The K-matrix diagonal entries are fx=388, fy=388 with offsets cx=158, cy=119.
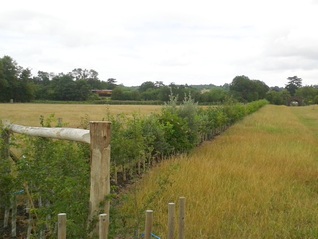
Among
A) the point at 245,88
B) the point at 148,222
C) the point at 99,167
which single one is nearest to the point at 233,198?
the point at 148,222

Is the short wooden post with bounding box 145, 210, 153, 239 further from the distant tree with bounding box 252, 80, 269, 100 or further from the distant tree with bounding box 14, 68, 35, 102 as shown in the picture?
the distant tree with bounding box 252, 80, 269, 100

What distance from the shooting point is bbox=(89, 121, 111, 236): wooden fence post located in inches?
127

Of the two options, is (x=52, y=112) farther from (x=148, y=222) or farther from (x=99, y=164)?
(x=148, y=222)

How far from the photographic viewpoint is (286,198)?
7.03 meters

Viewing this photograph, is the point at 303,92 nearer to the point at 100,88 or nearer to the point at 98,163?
the point at 100,88

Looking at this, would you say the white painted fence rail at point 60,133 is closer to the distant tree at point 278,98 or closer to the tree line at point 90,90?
the tree line at point 90,90

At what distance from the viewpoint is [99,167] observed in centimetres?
325

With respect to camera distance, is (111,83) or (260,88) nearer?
(260,88)

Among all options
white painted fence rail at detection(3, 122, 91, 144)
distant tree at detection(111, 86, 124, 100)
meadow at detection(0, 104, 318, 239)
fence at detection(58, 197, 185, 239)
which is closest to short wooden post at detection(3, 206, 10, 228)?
white painted fence rail at detection(3, 122, 91, 144)

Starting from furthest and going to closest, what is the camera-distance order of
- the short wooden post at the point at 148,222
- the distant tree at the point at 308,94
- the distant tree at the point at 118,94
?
the distant tree at the point at 308,94 → the distant tree at the point at 118,94 → the short wooden post at the point at 148,222

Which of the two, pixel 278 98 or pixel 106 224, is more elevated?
pixel 278 98

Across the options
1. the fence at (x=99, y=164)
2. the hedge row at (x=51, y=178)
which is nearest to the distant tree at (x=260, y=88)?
the hedge row at (x=51, y=178)

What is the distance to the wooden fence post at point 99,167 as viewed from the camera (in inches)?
127

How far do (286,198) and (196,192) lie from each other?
1646 mm
